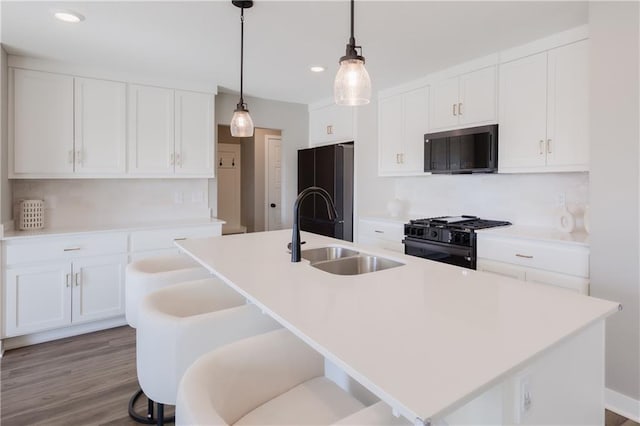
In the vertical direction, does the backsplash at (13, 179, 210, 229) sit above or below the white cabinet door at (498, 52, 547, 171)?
below

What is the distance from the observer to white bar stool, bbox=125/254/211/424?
2.01 m

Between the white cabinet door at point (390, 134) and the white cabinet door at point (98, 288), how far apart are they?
2779mm

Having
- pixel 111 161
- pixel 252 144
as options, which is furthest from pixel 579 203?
pixel 252 144

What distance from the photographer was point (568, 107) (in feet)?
8.37

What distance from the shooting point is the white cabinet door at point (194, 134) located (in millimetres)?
3797

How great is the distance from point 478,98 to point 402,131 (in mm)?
864

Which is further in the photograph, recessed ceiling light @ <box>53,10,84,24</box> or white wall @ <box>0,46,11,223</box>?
white wall @ <box>0,46,11,223</box>

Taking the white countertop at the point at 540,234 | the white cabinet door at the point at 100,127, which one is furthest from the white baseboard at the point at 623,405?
the white cabinet door at the point at 100,127

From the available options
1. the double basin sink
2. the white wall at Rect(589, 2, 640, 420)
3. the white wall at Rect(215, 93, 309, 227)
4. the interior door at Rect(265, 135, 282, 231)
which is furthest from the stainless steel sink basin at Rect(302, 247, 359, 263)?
the interior door at Rect(265, 135, 282, 231)

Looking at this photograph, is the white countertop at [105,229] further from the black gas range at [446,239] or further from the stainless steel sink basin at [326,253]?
the black gas range at [446,239]

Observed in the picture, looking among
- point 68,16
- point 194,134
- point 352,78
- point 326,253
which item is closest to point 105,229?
point 194,134

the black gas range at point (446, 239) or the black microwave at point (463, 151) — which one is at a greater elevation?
the black microwave at point (463, 151)

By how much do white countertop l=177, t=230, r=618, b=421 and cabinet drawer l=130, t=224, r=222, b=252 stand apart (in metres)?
1.97

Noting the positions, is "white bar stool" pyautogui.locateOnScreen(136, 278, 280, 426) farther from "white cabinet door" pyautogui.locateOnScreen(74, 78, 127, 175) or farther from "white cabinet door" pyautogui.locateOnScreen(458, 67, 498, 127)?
"white cabinet door" pyautogui.locateOnScreen(458, 67, 498, 127)
